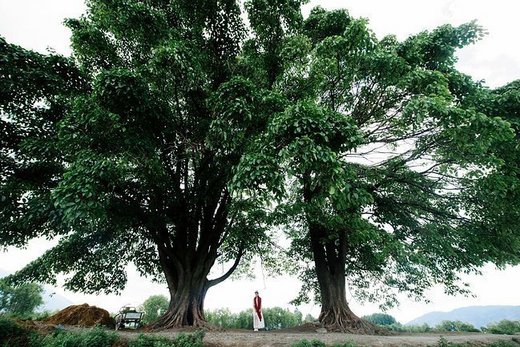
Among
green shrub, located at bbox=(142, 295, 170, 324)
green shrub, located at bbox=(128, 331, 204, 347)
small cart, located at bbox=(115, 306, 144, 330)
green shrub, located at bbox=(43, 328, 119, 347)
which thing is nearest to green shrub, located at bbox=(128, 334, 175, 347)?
green shrub, located at bbox=(128, 331, 204, 347)

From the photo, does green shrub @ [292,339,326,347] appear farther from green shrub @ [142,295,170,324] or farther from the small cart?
green shrub @ [142,295,170,324]

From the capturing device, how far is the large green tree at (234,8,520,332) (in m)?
8.38

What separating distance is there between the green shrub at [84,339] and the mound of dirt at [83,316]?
6.41 metres

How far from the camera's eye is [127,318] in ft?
44.2

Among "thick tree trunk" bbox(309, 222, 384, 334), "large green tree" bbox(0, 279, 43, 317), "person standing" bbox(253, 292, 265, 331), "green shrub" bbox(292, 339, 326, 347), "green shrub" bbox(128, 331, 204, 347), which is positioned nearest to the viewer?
"green shrub" bbox(128, 331, 204, 347)

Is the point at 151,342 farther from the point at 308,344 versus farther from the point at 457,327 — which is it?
the point at 457,327

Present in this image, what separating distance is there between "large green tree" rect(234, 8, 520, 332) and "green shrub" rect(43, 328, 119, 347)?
5.34m

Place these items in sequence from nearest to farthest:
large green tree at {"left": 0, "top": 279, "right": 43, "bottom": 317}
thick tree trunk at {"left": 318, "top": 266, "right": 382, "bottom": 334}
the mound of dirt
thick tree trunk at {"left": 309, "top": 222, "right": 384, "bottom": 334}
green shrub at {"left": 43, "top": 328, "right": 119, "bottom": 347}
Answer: green shrub at {"left": 43, "top": 328, "right": 119, "bottom": 347} → the mound of dirt → thick tree trunk at {"left": 318, "top": 266, "right": 382, "bottom": 334} → thick tree trunk at {"left": 309, "top": 222, "right": 384, "bottom": 334} → large green tree at {"left": 0, "top": 279, "right": 43, "bottom": 317}

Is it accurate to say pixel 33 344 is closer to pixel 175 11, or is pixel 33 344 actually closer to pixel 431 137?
pixel 175 11

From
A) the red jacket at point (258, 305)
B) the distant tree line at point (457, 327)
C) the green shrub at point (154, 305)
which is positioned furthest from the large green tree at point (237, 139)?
the green shrub at point (154, 305)

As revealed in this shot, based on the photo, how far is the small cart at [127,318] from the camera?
526 inches

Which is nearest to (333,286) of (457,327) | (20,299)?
(457,327)

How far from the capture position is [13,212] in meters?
11.7

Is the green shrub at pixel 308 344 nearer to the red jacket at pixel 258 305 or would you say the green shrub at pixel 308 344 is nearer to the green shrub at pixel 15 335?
the green shrub at pixel 15 335
